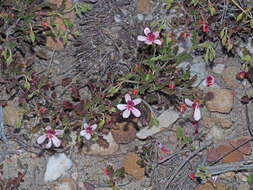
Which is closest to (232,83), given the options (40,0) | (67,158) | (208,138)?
(208,138)

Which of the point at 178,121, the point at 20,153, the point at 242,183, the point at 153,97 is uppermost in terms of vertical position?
the point at 153,97

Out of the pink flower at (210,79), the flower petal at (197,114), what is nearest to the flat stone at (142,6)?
the pink flower at (210,79)

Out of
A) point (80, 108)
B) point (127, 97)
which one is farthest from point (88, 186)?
point (127, 97)

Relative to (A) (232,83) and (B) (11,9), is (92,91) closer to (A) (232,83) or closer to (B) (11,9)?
(B) (11,9)

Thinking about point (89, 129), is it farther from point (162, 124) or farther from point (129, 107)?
point (162, 124)

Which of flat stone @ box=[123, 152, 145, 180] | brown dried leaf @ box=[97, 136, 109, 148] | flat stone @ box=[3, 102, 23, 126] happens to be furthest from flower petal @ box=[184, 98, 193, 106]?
flat stone @ box=[3, 102, 23, 126]

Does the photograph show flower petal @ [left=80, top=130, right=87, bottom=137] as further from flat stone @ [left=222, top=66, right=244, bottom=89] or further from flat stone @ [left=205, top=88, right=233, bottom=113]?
flat stone @ [left=222, top=66, right=244, bottom=89]

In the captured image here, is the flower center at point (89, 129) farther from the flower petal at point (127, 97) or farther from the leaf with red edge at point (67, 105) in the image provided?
the flower petal at point (127, 97)
